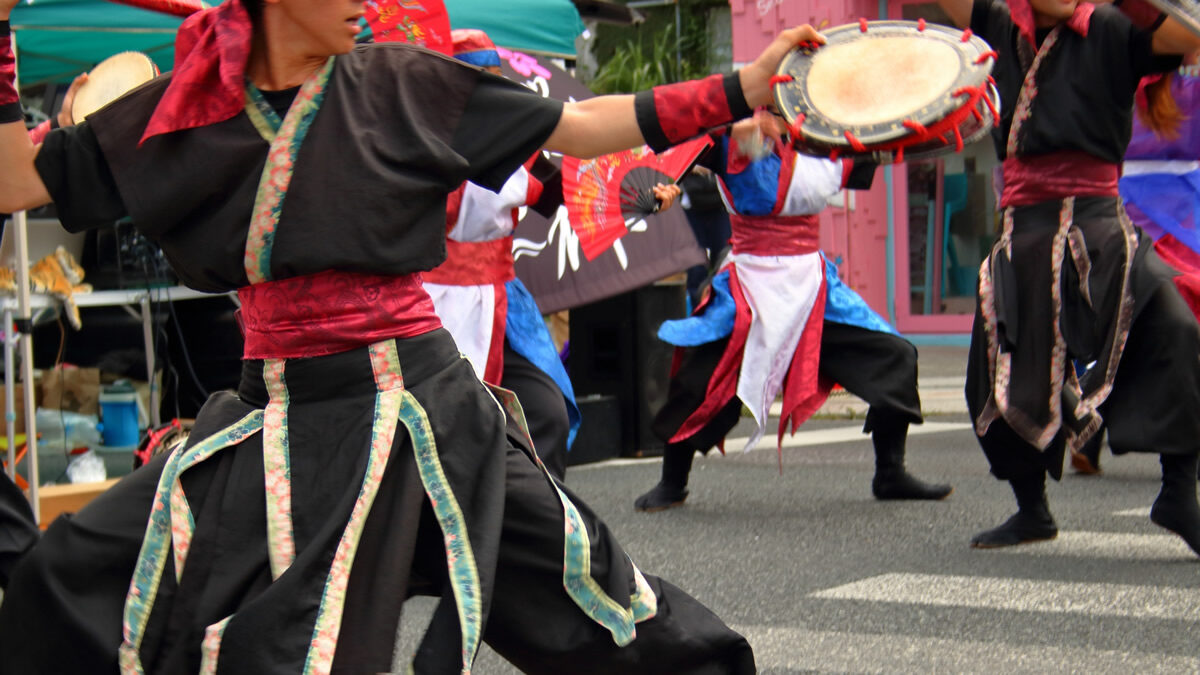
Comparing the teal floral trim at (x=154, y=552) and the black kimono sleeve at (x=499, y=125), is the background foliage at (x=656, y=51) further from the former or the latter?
the teal floral trim at (x=154, y=552)

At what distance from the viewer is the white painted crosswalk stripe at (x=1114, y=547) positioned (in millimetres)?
4695

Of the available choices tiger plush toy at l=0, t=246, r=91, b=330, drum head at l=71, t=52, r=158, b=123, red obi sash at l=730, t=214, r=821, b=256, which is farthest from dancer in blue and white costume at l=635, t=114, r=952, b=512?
drum head at l=71, t=52, r=158, b=123

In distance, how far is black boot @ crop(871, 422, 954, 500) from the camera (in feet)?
19.8

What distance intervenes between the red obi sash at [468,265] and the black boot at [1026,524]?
183cm

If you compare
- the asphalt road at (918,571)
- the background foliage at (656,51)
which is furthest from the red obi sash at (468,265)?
the background foliage at (656,51)

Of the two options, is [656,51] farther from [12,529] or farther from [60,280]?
[12,529]

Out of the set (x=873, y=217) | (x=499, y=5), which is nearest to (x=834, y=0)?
(x=873, y=217)

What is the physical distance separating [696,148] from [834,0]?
306 inches

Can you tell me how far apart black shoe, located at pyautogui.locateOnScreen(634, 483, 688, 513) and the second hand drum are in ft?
11.7

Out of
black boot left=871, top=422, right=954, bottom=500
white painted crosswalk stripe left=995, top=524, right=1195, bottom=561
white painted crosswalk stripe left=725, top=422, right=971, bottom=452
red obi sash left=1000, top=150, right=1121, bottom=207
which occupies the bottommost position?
white painted crosswalk stripe left=725, top=422, right=971, bottom=452

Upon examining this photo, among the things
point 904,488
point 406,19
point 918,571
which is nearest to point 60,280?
point 406,19

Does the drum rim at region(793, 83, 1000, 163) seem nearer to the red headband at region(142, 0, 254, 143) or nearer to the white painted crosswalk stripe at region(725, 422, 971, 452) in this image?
the red headband at region(142, 0, 254, 143)

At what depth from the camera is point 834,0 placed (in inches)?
506

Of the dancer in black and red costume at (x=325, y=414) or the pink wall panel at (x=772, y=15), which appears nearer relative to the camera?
the dancer in black and red costume at (x=325, y=414)
